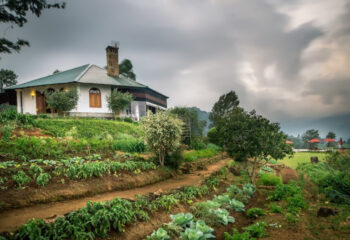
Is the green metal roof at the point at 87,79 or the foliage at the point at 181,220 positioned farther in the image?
the green metal roof at the point at 87,79

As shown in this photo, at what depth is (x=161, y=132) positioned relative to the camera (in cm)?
1055

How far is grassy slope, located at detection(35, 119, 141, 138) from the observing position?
48.9 ft

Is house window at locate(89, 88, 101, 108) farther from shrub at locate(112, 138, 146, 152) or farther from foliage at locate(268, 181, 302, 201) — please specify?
foliage at locate(268, 181, 302, 201)

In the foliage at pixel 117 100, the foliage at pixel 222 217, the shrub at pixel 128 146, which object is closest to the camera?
the foliage at pixel 222 217

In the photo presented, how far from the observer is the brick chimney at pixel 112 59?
29031 mm

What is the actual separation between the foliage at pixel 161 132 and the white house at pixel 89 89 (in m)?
15.4

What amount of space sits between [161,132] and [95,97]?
58.6 feet

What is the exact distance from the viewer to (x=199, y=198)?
25.3 ft

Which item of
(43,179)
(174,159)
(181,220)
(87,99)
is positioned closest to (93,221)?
(181,220)

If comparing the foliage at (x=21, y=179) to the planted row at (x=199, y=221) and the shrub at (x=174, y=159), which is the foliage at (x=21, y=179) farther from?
the shrub at (x=174, y=159)

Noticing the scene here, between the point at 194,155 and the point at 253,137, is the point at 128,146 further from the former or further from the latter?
the point at 253,137

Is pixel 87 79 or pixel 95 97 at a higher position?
pixel 87 79

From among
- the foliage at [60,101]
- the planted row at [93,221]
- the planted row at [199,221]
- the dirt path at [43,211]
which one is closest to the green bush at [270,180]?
the planted row at [199,221]

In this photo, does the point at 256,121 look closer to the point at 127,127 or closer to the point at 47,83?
the point at 127,127
